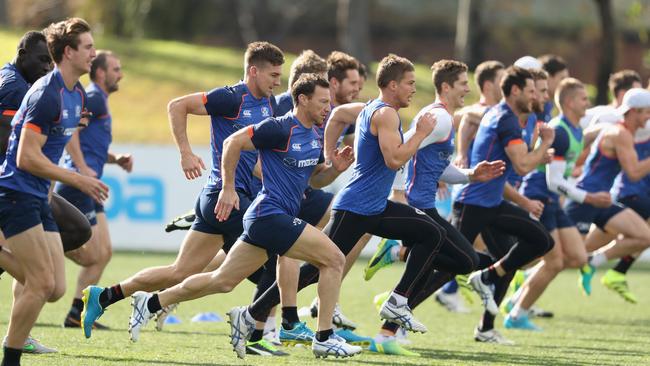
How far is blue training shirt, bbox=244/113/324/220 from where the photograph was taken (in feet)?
28.2

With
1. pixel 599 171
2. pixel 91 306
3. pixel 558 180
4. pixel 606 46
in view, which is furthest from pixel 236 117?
pixel 606 46

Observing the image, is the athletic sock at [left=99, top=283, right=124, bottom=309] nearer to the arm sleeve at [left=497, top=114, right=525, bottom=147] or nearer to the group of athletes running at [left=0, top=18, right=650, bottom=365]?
the group of athletes running at [left=0, top=18, right=650, bottom=365]

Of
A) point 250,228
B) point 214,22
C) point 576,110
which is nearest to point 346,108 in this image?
point 250,228

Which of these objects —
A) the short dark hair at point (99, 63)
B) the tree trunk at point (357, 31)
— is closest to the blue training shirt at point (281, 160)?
the short dark hair at point (99, 63)

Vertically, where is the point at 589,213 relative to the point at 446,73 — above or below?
below

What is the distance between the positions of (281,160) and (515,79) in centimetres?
296

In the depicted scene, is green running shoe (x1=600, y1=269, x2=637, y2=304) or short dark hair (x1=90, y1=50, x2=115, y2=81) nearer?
short dark hair (x1=90, y1=50, x2=115, y2=81)

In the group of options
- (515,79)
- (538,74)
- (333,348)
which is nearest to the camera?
(333,348)

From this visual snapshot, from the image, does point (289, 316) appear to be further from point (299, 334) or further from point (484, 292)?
point (484, 292)

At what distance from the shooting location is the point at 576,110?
12.5 metres

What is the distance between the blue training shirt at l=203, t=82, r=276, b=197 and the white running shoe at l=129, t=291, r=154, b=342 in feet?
3.05

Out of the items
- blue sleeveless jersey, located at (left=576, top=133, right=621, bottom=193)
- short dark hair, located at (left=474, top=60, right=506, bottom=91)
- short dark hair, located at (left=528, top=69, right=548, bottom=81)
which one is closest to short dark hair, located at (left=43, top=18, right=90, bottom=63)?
short dark hair, located at (left=528, top=69, right=548, bottom=81)

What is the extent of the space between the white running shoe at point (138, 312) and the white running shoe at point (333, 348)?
1267 millimetres

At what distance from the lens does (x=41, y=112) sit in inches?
306
